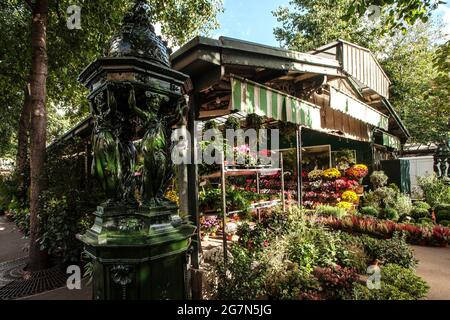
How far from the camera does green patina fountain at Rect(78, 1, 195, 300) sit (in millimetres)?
2027

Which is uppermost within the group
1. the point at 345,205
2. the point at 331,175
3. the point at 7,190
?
the point at 331,175

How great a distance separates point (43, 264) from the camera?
17.3 feet

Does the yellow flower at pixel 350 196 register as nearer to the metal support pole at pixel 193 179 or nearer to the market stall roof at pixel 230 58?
the market stall roof at pixel 230 58

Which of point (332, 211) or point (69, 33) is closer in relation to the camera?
point (332, 211)

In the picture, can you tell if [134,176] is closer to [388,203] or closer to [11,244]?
[11,244]

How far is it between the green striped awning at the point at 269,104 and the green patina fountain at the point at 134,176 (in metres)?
1.83

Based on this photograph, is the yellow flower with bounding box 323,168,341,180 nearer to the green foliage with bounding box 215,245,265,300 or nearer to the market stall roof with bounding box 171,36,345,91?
the market stall roof with bounding box 171,36,345,91

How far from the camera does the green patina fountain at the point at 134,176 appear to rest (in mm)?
2027

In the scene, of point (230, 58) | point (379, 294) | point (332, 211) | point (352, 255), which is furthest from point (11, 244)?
point (332, 211)

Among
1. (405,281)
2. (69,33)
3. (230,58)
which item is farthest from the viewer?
(69,33)

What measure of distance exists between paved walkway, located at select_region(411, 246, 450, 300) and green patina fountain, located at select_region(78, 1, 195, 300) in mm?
3757

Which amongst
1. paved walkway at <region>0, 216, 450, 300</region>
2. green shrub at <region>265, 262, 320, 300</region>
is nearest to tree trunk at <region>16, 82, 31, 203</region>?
paved walkway at <region>0, 216, 450, 300</region>

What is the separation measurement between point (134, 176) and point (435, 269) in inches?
214

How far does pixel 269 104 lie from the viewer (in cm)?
489
